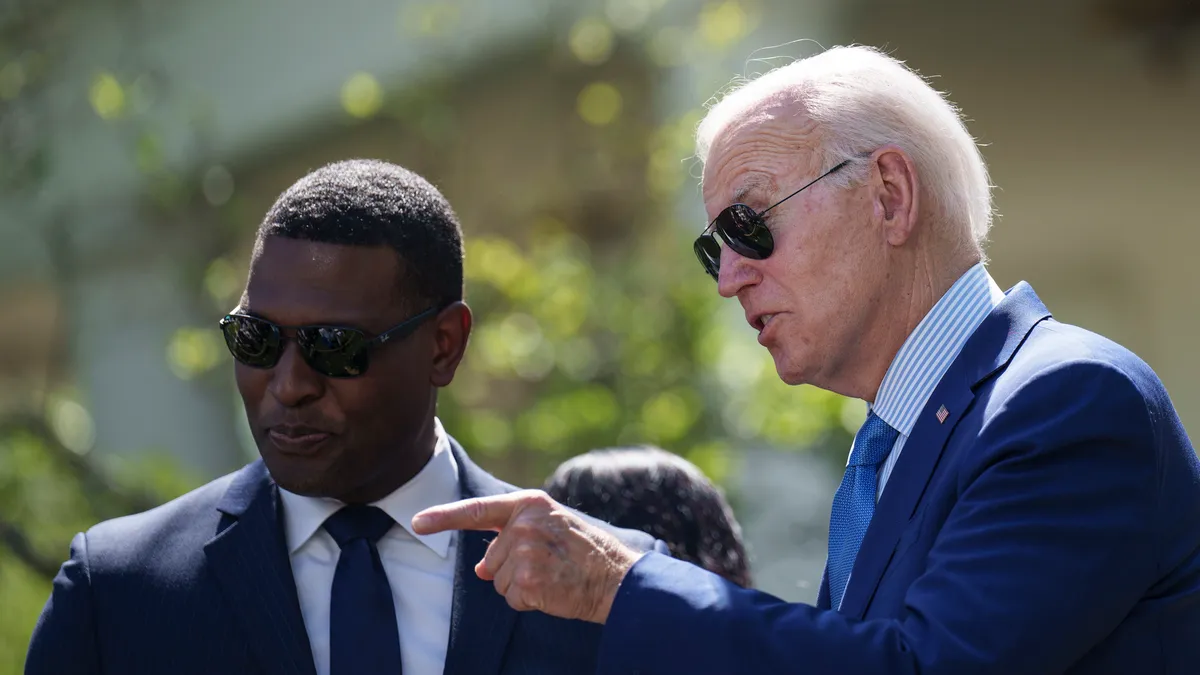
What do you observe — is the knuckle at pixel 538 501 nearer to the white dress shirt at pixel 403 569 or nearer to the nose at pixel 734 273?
the nose at pixel 734 273

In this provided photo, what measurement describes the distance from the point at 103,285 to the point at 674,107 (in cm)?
323

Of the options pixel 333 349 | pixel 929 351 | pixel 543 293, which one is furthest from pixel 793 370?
pixel 543 293

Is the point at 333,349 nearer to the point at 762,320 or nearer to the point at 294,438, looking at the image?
the point at 294,438

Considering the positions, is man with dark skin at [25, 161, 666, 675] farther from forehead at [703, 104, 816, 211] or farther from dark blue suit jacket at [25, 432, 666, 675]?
forehead at [703, 104, 816, 211]

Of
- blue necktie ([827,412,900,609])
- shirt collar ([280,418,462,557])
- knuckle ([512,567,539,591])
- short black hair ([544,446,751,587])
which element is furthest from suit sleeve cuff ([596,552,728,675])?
short black hair ([544,446,751,587])

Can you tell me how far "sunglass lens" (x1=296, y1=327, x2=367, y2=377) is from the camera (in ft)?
8.59

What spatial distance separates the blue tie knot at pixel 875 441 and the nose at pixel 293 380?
42.6 inches

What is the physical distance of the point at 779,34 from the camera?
6727mm

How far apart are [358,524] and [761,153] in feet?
3.67

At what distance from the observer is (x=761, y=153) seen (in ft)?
7.87

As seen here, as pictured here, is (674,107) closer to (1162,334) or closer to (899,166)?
(1162,334)

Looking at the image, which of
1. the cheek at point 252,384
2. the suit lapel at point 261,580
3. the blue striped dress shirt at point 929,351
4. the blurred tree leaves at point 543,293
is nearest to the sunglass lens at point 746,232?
the blue striped dress shirt at point 929,351

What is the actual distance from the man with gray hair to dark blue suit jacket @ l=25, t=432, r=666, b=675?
63cm

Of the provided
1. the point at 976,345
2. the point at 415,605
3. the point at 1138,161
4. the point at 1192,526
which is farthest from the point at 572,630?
the point at 1138,161
